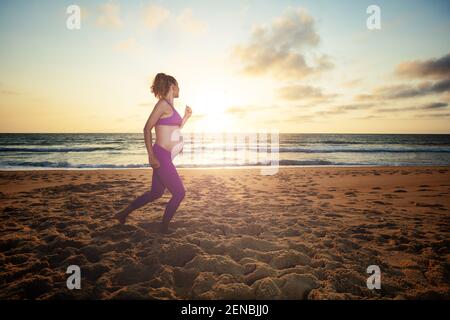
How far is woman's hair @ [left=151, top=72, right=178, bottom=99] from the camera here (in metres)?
3.56

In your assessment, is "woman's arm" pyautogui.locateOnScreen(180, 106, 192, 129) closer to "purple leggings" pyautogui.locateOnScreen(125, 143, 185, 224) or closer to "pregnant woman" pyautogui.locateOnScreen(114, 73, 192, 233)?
"pregnant woman" pyautogui.locateOnScreen(114, 73, 192, 233)

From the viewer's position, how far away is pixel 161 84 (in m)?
3.56

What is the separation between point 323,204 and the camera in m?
6.09

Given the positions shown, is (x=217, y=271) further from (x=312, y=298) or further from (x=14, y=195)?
(x=14, y=195)

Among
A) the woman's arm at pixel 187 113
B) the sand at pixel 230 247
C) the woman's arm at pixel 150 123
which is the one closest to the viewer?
the sand at pixel 230 247

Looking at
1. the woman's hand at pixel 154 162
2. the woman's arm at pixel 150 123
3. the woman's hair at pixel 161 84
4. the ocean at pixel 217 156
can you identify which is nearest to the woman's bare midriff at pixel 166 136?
the woman's arm at pixel 150 123

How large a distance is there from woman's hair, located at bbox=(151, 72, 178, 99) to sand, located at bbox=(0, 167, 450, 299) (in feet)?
6.82

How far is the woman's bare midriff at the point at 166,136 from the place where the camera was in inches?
139

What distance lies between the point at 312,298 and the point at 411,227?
9.91 feet

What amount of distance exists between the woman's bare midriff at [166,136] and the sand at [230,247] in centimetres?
137

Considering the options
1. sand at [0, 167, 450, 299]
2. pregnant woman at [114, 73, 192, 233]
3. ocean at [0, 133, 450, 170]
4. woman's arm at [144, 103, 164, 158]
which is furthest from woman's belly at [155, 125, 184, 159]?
ocean at [0, 133, 450, 170]

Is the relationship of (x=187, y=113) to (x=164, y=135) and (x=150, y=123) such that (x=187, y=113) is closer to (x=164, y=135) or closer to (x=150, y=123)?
(x=164, y=135)

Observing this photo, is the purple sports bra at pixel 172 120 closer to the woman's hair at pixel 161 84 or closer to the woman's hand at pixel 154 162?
the woman's hair at pixel 161 84
